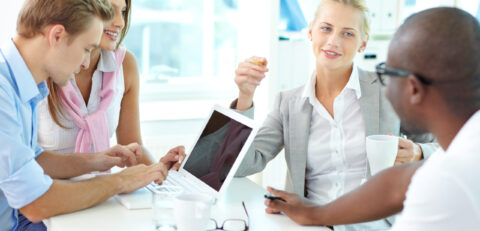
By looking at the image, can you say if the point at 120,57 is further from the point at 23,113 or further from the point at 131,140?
the point at 23,113

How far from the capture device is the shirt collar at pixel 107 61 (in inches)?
82.4

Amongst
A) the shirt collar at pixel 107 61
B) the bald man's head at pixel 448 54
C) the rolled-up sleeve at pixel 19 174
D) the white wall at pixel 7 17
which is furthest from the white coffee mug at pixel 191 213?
the white wall at pixel 7 17

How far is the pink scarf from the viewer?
1.94 metres

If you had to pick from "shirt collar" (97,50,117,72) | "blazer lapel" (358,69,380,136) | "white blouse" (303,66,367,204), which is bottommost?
"white blouse" (303,66,367,204)

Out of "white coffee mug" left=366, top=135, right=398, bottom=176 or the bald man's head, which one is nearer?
the bald man's head

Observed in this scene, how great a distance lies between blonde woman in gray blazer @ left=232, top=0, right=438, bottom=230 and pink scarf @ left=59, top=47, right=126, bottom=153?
52 cm

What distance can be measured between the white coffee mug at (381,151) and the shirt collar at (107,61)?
1.04 m

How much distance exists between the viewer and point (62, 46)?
1548mm

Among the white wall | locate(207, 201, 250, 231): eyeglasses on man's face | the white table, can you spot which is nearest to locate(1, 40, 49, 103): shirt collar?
the white table

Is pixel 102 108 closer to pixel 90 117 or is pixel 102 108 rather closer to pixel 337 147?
pixel 90 117

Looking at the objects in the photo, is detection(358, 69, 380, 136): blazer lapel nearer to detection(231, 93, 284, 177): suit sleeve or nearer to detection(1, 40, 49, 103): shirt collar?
detection(231, 93, 284, 177): suit sleeve

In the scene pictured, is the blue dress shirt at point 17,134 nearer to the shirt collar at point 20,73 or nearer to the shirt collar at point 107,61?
the shirt collar at point 20,73

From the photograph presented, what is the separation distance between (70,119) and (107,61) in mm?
266

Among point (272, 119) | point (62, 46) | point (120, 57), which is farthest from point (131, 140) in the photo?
point (62, 46)
